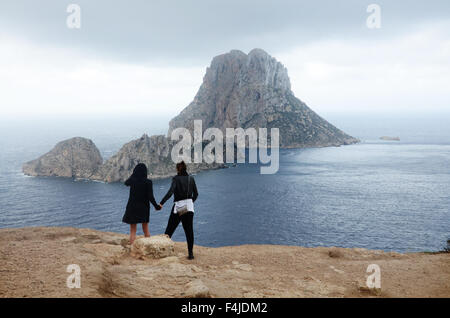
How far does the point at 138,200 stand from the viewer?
44.1 feet

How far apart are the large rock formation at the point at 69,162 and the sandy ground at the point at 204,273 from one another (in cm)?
13876

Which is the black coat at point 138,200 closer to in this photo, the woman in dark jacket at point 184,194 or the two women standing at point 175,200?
the two women standing at point 175,200

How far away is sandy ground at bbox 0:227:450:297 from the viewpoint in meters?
8.45

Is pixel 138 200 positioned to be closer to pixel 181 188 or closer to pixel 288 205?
pixel 181 188

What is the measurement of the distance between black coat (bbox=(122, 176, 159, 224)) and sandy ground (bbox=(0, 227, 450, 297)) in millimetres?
1463

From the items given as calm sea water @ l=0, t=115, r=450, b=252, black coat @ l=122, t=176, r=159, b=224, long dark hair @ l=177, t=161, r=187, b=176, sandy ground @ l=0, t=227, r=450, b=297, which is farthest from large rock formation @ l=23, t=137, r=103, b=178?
long dark hair @ l=177, t=161, r=187, b=176

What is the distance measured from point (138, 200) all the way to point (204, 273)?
4.50 meters

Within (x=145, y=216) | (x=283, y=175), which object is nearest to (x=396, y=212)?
(x=283, y=175)

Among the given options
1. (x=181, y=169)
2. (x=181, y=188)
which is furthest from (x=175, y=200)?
(x=181, y=169)

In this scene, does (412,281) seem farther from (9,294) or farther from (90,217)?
(90,217)

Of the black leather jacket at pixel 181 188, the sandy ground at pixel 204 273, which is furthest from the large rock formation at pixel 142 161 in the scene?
the black leather jacket at pixel 181 188

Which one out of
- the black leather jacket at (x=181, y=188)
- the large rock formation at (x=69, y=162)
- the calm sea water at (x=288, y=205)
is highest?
the black leather jacket at (x=181, y=188)

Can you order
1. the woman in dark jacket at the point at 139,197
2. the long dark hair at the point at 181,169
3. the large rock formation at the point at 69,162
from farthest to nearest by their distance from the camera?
the large rock formation at the point at 69,162
the woman in dark jacket at the point at 139,197
the long dark hair at the point at 181,169

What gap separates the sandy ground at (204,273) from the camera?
845 centimetres
